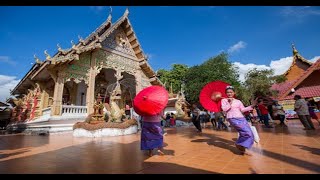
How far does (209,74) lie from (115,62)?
18845mm

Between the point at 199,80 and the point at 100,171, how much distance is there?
2934cm

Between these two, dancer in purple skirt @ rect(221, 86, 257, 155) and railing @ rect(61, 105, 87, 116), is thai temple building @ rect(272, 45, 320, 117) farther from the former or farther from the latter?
railing @ rect(61, 105, 87, 116)

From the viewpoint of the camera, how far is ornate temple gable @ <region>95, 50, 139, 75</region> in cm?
1398

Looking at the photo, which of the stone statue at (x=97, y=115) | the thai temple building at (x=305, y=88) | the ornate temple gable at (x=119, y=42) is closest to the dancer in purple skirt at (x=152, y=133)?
the stone statue at (x=97, y=115)

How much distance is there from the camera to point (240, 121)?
4.06m

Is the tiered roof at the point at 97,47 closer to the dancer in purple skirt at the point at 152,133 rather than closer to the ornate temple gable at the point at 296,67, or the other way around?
the dancer in purple skirt at the point at 152,133

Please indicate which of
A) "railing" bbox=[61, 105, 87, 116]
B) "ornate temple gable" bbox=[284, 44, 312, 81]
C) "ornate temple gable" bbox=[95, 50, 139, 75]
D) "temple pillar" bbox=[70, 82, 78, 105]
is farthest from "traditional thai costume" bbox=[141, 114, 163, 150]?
"ornate temple gable" bbox=[284, 44, 312, 81]

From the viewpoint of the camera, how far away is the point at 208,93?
4.94 metres

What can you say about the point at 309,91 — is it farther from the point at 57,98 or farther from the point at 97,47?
the point at 57,98

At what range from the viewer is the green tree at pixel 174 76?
36909 mm

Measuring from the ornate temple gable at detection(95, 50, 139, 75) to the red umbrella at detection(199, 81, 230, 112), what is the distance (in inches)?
413

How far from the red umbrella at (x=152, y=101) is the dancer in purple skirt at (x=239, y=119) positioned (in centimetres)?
133

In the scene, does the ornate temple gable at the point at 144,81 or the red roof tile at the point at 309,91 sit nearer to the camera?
the red roof tile at the point at 309,91
